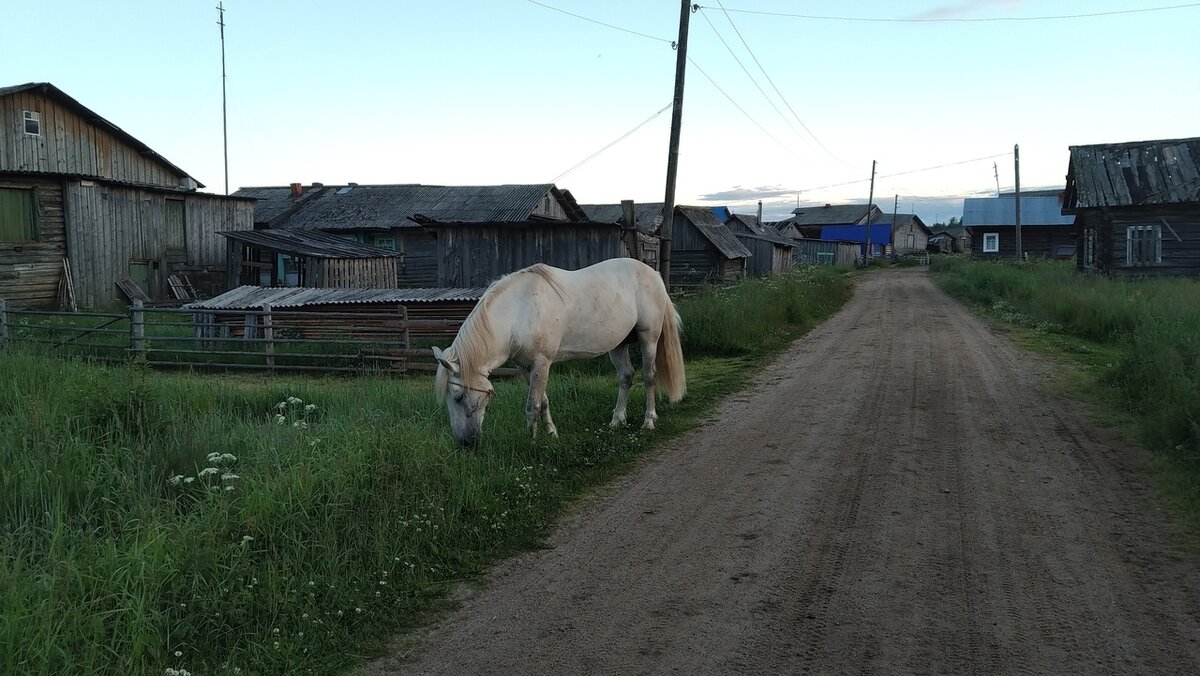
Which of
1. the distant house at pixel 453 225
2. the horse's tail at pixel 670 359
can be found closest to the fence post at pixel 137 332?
the distant house at pixel 453 225

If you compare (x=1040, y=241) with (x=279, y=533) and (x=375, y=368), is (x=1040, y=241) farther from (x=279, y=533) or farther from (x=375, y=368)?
(x=279, y=533)

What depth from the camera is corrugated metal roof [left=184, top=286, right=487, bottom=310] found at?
16.3 metres

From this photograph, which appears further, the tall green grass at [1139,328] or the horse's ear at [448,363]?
the tall green grass at [1139,328]

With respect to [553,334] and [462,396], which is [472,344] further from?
[553,334]

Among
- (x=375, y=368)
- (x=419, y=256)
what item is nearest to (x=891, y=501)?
(x=375, y=368)

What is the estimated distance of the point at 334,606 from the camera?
13.6 ft

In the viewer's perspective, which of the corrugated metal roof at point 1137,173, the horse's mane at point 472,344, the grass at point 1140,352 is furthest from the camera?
the corrugated metal roof at point 1137,173

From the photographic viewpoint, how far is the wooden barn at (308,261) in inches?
866

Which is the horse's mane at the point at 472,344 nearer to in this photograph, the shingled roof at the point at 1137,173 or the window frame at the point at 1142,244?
the shingled roof at the point at 1137,173

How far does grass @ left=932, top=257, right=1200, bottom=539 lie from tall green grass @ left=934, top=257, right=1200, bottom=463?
13 mm

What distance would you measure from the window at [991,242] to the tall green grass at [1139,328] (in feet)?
105

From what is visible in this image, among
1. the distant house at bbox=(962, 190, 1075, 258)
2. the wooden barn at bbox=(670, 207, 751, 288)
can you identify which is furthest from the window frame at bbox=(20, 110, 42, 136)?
the distant house at bbox=(962, 190, 1075, 258)

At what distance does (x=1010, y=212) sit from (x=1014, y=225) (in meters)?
1.11

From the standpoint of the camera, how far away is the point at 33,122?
23.8m
